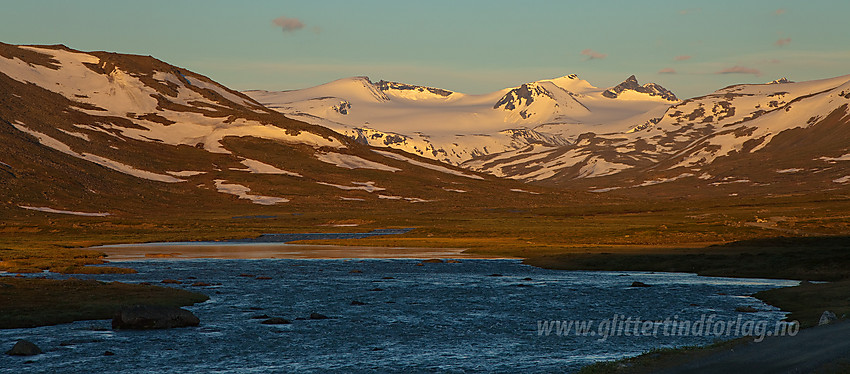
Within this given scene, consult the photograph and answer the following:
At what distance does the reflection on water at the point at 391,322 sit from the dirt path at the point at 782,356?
24.0 feet

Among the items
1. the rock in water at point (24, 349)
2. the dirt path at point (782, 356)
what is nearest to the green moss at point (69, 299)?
the rock in water at point (24, 349)

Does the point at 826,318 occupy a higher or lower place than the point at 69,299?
higher

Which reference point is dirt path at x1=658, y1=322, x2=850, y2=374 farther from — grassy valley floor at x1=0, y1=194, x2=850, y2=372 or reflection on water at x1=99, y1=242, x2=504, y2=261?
reflection on water at x1=99, y1=242, x2=504, y2=261

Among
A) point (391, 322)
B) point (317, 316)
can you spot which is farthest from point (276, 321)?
point (391, 322)

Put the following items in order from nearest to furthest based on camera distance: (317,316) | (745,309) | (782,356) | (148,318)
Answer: (782,356) → (148,318) → (317,316) → (745,309)

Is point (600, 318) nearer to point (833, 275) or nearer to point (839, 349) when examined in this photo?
point (839, 349)

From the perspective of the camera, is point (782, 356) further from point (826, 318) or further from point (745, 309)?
point (745, 309)

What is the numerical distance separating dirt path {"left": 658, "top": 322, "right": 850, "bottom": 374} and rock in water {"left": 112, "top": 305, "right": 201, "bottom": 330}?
107 feet

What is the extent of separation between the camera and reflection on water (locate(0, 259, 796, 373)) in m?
45.1

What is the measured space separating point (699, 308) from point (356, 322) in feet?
84.8

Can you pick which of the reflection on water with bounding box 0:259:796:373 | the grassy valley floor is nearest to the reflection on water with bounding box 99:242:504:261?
the grassy valley floor

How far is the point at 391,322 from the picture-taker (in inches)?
2334

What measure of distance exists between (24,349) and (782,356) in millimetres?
37829

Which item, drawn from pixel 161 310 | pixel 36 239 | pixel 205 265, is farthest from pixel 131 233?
pixel 161 310
